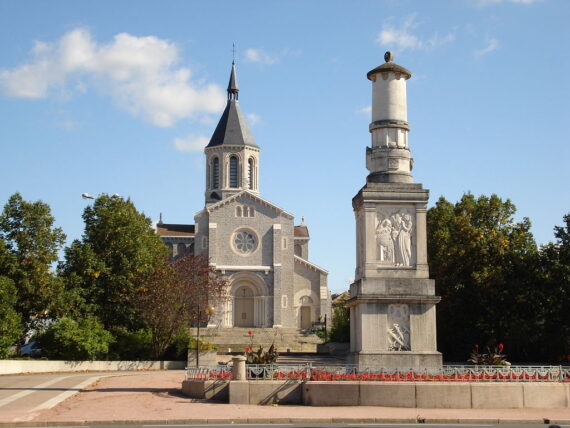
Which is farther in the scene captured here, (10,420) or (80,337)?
(80,337)

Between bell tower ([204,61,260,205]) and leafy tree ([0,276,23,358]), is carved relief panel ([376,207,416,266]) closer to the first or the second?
leafy tree ([0,276,23,358])

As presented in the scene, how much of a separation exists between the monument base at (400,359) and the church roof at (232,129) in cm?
5792

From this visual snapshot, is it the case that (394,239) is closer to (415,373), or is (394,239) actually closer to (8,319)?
(415,373)

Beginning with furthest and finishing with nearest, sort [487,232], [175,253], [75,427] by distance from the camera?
1. [175,253]
2. [487,232]
3. [75,427]

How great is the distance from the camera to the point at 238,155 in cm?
7831

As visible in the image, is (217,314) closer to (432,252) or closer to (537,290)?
(432,252)

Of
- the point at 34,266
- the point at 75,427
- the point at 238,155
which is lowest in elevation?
the point at 75,427

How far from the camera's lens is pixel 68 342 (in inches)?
1527

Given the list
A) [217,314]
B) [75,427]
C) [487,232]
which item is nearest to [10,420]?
[75,427]

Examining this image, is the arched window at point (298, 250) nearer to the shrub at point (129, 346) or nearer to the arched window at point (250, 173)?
the arched window at point (250, 173)

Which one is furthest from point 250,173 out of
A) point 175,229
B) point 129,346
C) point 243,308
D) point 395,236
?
point 395,236

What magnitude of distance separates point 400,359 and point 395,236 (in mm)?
3597

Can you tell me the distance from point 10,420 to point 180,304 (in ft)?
86.6

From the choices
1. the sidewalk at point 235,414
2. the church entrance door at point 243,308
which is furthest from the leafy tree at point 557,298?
the church entrance door at point 243,308
